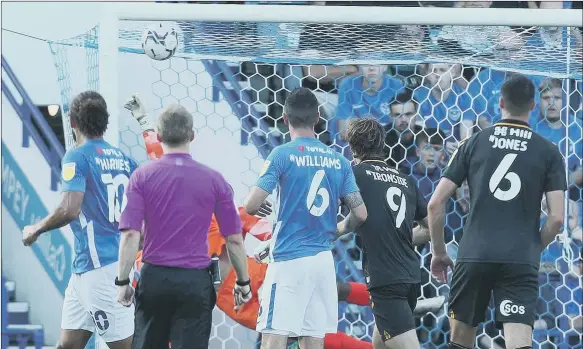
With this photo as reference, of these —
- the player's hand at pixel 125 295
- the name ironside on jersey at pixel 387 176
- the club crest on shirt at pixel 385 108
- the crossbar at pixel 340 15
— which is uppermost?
the crossbar at pixel 340 15

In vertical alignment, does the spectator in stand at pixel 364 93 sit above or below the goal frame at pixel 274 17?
below

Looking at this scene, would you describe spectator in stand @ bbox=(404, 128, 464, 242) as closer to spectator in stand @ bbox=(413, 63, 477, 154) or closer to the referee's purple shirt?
spectator in stand @ bbox=(413, 63, 477, 154)

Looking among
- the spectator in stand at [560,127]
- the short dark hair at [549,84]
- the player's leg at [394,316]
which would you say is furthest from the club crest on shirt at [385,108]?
the player's leg at [394,316]

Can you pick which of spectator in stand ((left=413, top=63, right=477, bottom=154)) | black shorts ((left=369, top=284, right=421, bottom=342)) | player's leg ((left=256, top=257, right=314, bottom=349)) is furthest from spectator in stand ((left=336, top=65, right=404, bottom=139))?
player's leg ((left=256, top=257, right=314, bottom=349))

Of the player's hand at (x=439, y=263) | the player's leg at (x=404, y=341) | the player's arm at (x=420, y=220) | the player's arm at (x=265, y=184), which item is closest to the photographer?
the player's arm at (x=265, y=184)

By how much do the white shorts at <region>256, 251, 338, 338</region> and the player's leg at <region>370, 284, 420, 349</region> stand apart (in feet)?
1.36

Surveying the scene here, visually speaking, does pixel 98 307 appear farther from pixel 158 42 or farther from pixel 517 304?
pixel 517 304

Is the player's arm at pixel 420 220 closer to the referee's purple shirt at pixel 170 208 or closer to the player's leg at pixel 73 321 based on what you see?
the referee's purple shirt at pixel 170 208

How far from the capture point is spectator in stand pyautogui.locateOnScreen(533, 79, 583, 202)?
797 cm

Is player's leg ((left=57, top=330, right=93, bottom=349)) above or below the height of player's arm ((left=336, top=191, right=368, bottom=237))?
below

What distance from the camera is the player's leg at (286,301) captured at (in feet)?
17.6

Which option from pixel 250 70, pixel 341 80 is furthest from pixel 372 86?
pixel 250 70

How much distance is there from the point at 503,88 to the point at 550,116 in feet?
8.51

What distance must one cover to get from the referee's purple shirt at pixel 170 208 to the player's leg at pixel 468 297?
1.38 metres
